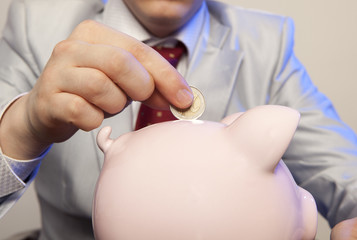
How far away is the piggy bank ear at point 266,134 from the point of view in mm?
489

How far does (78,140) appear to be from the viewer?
38.6 inches

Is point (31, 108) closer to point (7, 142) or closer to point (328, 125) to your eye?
point (7, 142)

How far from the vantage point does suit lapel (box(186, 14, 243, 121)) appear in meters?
0.99

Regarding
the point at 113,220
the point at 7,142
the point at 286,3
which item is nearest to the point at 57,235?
the point at 7,142

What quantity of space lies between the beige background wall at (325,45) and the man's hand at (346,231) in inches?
44.1

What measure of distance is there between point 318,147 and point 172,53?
0.38 meters

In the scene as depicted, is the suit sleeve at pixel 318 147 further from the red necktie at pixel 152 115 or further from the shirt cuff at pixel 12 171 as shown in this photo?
the shirt cuff at pixel 12 171

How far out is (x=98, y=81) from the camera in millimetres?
585

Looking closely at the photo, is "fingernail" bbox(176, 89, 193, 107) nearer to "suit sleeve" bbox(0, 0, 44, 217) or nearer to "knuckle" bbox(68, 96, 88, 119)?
"knuckle" bbox(68, 96, 88, 119)

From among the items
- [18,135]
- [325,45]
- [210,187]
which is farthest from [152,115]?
[325,45]

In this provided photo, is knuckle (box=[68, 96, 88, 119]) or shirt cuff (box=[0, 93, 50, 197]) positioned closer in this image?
knuckle (box=[68, 96, 88, 119])

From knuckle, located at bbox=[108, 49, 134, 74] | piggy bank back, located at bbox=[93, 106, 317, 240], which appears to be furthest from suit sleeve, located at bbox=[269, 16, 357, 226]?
knuckle, located at bbox=[108, 49, 134, 74]

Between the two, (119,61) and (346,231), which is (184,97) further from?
(346,231)

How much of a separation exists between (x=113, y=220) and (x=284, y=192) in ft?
0.66
